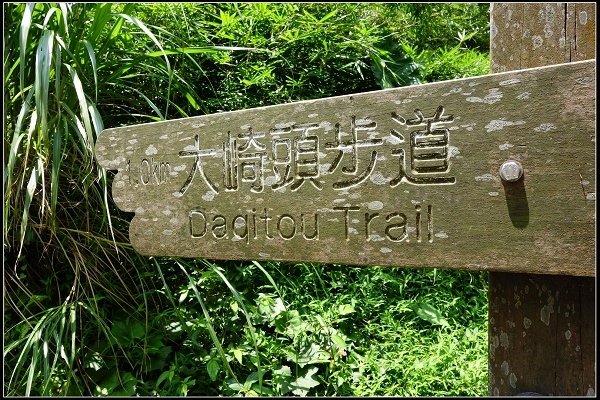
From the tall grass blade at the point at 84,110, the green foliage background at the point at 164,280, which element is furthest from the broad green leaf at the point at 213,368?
the tall grass blade at the point at 84,110

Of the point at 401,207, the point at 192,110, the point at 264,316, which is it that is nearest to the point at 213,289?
the point at 264,316

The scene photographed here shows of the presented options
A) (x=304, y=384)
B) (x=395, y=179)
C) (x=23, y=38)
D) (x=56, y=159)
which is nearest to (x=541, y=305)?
(x=395, y=179)

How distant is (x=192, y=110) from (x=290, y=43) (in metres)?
0.56

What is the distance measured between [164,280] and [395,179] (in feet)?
3.32

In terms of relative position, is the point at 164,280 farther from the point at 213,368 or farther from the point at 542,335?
the point at 542,335

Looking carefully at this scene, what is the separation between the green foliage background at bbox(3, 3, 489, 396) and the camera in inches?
69.8

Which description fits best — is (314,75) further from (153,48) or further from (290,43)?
(153,48)

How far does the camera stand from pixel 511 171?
2.93ft

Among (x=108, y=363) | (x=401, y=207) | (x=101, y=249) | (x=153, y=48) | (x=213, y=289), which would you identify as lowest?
(x=108, y=363)

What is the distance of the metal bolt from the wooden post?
0.70 feet

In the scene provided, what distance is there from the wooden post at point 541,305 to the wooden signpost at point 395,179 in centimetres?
5

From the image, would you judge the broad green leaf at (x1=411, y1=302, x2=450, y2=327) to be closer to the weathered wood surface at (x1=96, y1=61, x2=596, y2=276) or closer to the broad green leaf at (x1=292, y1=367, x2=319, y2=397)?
the broad green leaf at (x1=292, y1=367, x2=319, y2=397)

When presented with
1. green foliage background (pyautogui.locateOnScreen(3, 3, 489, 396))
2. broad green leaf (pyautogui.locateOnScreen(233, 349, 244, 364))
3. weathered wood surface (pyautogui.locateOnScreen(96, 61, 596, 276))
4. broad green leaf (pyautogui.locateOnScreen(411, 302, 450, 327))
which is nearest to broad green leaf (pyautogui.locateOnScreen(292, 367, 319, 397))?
green foliage background (pyautogui.locateOnScreen(3, 3, 489, 396))

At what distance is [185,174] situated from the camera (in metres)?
1.27
